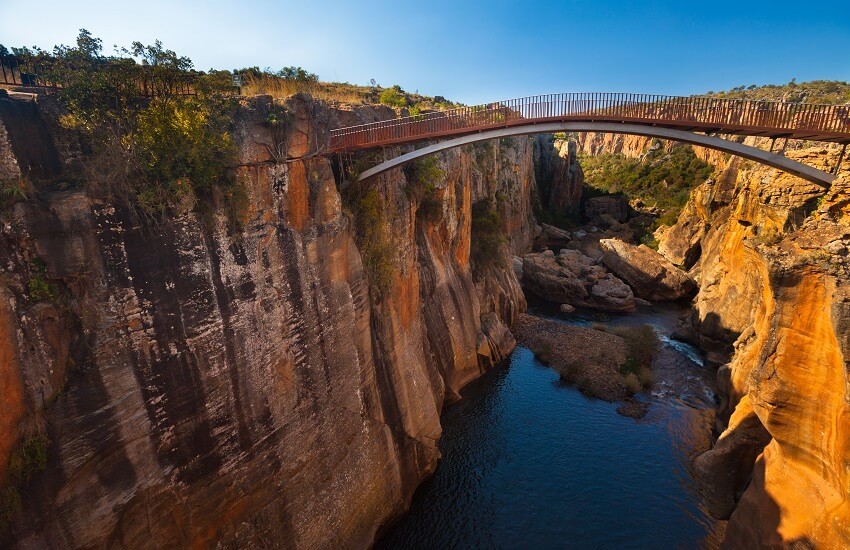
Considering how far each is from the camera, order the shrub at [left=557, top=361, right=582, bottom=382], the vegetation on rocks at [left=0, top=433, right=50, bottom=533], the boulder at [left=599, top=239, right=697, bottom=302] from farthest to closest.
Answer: the boulder at [left=599, top=239, right=697, bottom=302] < the shrub at [left=557, top=361, right=582, bottom=382] < the vegetation on rocks at [left=0, top=433, right=50, bottom=533]

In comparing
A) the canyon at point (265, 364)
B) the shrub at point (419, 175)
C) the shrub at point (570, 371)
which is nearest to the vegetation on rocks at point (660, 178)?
the shrub at point (570, 371)

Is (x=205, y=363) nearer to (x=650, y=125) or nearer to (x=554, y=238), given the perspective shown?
(x=650, y=125)

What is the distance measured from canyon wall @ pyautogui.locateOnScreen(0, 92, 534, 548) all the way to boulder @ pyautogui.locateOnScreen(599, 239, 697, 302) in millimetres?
27477

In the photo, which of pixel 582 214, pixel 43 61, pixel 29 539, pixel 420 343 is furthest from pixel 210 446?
pixel 582 214

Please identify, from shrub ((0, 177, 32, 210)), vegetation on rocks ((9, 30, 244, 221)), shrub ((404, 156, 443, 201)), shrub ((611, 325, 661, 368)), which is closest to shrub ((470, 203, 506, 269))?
shrub ((611, 325, 661, 368))

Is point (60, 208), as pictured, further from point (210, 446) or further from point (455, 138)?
point (455, 138)

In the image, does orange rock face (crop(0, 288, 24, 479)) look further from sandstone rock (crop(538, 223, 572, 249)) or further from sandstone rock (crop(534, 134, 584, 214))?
sandstone rock (crop(534, 134, 584, 214))

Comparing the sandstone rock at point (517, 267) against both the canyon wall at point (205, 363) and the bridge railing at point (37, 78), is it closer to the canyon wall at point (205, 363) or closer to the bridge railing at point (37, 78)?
the canyon wall at point (205, 363)

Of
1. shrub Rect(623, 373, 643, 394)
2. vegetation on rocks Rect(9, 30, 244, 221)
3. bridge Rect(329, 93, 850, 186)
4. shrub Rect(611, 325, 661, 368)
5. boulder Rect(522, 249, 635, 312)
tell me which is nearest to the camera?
vegetation on rocks Rect(9, 30, 244, 221)

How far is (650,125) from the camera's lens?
568 inches

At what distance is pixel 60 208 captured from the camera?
7.27 metres

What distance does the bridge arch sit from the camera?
13305mm

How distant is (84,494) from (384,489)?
7621 mm

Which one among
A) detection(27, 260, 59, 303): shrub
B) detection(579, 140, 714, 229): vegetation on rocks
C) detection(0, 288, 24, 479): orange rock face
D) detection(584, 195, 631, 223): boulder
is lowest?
detection(584, 195, 631, 223): boulder
